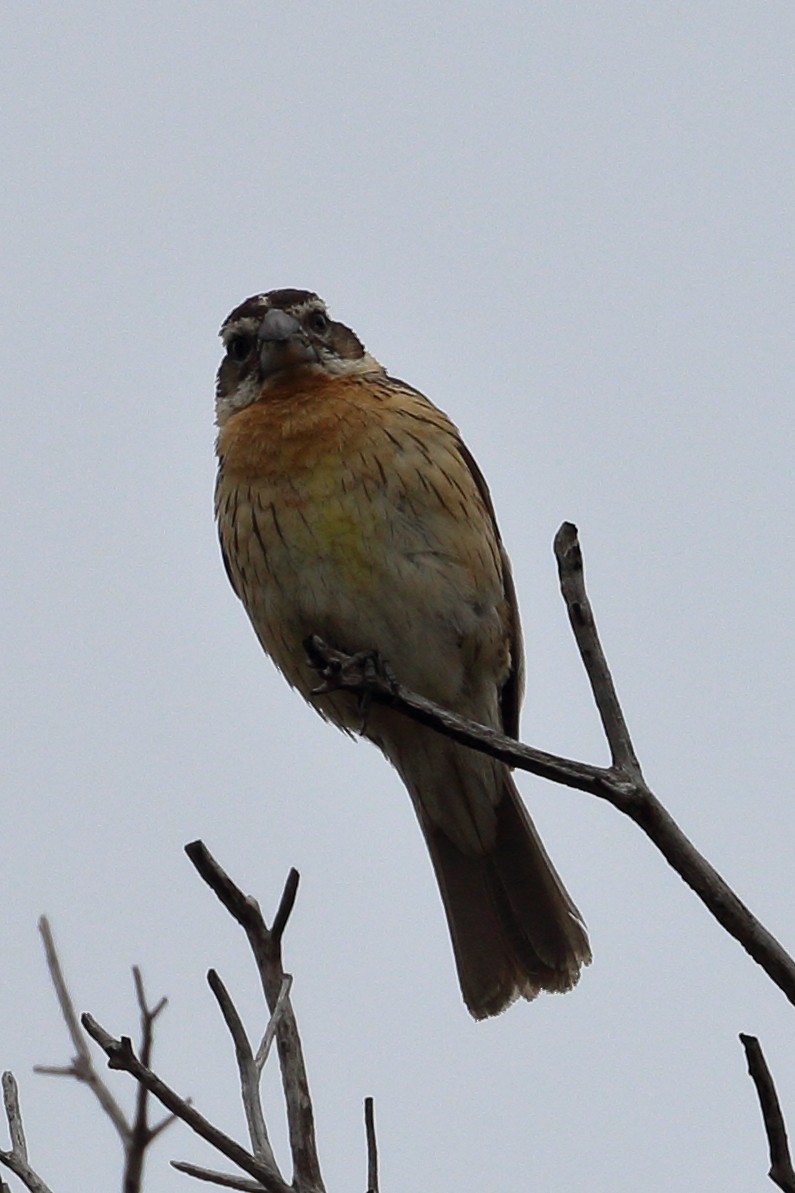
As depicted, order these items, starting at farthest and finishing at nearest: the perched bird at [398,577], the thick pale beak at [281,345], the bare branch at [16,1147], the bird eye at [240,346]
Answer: the bird eye at [240,346] < the thick pale beak at [281,345] < the perched bird at [398,577] < the bare branch at [16,1147]

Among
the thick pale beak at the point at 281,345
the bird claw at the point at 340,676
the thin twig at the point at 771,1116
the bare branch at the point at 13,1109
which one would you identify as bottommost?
the thin twig at the point at 771,1116

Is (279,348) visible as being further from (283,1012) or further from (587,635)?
(283,1012)

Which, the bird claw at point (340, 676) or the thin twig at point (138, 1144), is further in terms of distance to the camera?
the bird claw at point (340, 676)

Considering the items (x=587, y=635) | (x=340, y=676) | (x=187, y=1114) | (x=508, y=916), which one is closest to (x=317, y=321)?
(x=508, y=916)

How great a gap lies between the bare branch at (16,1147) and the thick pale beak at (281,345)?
399 centimetres

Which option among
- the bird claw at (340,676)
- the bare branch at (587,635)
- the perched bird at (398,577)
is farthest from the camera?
the perched bird at (398,577)

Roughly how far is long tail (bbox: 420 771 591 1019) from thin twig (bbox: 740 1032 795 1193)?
4114 mm

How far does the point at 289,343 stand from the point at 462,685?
61.6 inches

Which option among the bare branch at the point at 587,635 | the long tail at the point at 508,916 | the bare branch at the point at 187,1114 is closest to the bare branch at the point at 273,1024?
the bare branch at the point at 187,1114

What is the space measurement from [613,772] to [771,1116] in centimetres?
80

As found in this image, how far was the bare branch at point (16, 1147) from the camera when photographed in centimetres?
311

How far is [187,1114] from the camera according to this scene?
3029 millimetres

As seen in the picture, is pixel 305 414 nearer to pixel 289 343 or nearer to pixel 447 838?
pixel 289 343

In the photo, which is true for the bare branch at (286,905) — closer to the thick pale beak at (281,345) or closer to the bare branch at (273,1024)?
the bare branch at (273,1024)
